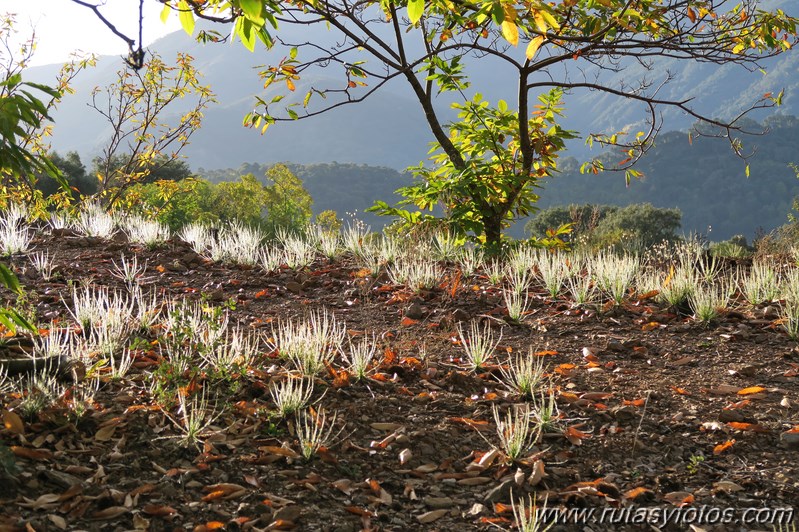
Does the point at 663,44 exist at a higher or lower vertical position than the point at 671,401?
higher

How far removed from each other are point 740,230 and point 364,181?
99.9ft

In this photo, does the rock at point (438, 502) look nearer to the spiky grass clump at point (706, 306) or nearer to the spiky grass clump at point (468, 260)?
the spiky grass clump at point (706, 306)

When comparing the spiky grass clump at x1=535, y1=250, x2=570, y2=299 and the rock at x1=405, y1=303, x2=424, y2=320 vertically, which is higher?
the spiky grass clump at x1=535, y1=250, x2=570, y2=299

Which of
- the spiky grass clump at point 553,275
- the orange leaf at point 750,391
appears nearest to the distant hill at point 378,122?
the spiky grass clump at point 553,275

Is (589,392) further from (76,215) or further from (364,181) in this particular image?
(364,181)

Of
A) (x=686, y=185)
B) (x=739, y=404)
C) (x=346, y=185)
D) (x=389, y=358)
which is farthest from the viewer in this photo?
(x=686, y=185)

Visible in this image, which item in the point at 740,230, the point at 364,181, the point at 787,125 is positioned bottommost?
the point at 740,230

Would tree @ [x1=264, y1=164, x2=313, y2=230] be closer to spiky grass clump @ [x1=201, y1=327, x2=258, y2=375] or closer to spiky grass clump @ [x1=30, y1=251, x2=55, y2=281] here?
spiky grass clump @ [x1=30, y1=251, x2=55, y2=281]

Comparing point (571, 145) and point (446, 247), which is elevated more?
point (571, 145)

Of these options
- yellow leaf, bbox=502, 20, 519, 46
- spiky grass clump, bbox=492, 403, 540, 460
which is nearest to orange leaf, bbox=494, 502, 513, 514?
spiky grass clump, bbox=492, 403, 540, 460

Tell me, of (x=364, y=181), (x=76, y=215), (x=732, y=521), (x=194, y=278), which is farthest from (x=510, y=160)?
(x=364, y=181)

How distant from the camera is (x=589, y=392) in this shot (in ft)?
10.5

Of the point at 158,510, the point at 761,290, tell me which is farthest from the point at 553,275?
the point at 158,510

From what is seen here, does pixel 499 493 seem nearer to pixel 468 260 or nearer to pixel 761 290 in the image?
pixel 761 290
